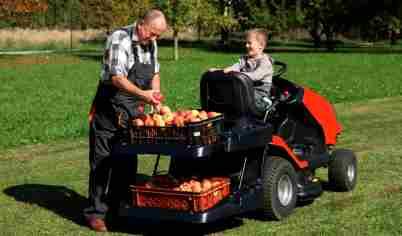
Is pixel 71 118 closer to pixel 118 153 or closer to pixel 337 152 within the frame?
pixel 337 152

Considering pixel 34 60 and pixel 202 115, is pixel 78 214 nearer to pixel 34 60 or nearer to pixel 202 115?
pixel 202 115

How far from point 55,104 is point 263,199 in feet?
41.5

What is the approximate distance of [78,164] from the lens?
11.0 meters

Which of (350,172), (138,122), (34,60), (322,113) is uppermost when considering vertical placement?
(138,122)

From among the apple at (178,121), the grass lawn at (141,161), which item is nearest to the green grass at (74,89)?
the grass lawn at (141,161)

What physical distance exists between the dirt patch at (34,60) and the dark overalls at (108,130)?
30.2 metres

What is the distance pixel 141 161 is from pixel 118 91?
144 inches

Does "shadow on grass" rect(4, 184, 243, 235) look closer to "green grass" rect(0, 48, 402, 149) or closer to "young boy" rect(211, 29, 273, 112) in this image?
"young boy" rect(211, 29, 273, 112)

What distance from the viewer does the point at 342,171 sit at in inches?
352

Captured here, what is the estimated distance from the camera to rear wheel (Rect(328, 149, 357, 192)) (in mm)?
8945

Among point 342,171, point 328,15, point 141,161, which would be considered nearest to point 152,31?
point 342,171

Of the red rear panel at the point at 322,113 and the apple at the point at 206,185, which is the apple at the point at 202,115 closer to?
the apple at the point at 206,185

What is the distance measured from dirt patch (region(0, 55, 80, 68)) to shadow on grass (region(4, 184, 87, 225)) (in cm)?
2818

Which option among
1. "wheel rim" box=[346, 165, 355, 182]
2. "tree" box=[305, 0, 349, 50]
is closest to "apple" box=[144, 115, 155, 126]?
"wheel rim" box=[346, 165, 355, 182]
